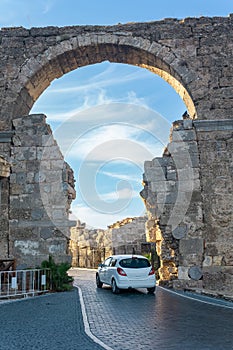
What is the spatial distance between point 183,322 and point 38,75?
1004 centimetres

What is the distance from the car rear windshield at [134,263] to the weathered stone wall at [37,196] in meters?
1.85

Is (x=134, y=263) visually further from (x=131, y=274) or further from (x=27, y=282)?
(x=27, y=282)

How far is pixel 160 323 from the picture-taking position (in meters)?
7.31

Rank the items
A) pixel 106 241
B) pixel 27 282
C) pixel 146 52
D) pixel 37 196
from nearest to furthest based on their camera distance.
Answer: pixel 27 282, pixel 37 196, pixel 146 52, pixel 106 241

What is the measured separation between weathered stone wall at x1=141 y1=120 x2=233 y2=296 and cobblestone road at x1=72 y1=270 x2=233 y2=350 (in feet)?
6.14

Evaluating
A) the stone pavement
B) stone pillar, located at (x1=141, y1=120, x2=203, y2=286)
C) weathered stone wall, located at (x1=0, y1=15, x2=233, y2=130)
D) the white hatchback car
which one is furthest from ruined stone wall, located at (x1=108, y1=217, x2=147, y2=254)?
the stone pavement

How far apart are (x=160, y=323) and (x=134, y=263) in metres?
5.32

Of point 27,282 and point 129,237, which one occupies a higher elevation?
point 129,237

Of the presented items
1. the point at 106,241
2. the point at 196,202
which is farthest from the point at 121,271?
the point at 106,241

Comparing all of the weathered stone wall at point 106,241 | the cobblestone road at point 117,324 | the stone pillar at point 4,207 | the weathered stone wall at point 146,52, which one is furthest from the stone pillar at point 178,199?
the weathered stone wall at point 106,241

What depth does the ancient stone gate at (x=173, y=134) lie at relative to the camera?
509 inches

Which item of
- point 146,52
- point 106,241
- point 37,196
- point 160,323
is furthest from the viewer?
point 106,241

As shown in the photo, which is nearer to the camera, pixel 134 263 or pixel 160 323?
pixel 160 323

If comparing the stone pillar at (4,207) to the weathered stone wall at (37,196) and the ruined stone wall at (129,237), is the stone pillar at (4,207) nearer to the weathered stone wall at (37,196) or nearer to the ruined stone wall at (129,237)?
the weathered stone wall at (37,196)
